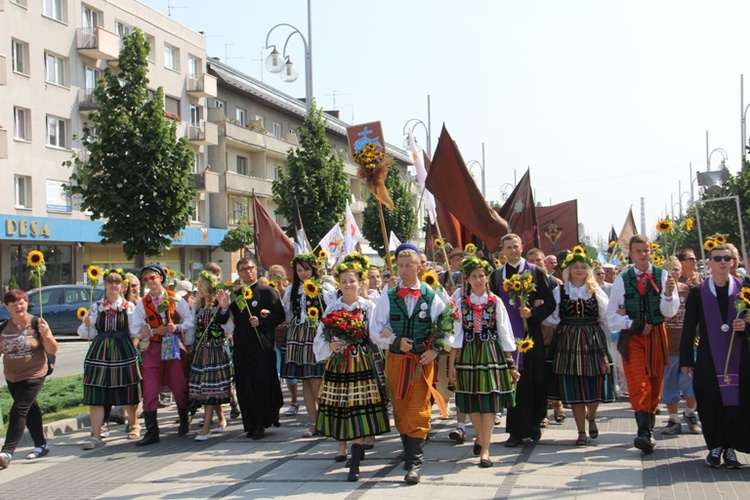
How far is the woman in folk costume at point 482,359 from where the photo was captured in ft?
25.3

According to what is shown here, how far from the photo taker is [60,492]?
7.33 meters

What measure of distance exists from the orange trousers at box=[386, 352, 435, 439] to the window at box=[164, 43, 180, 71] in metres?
38.8

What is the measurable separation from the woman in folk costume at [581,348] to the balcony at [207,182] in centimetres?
3703

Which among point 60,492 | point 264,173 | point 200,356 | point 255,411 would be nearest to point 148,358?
point 200,356

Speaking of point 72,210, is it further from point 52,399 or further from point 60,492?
point 60,492

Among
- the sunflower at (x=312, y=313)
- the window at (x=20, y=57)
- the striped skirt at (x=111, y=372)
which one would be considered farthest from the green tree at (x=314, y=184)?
the sunflower at (x=312, y=313)

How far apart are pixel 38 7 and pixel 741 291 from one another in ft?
108

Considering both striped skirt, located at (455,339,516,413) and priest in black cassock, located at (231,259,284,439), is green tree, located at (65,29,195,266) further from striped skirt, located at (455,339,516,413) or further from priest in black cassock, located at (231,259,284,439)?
striped skirt, located at (455,339,516,413)

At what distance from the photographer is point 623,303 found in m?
8.35

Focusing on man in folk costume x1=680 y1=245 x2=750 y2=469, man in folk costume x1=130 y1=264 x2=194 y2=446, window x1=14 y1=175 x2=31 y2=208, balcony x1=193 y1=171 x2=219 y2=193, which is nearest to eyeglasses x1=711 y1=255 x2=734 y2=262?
man in folk costume x1=680 y1=245 x2=750 y2=469

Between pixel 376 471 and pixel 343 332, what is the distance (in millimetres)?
1290

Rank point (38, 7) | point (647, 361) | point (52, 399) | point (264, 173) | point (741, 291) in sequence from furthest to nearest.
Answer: point (264, 173) → point (38, 7) → point (52, 399) → point (647, 361) → point (741, 291)

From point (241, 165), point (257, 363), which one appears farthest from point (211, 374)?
point (241, 165)

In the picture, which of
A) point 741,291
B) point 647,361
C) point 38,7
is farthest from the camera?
point 38,7
